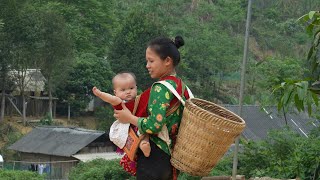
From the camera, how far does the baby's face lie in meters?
3.95

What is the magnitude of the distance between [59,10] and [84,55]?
3009 millimetres

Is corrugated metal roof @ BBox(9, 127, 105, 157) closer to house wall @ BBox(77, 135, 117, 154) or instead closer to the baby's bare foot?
house wall @ BBox(77, 135, 117, 154)

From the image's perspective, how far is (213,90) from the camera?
35219mm

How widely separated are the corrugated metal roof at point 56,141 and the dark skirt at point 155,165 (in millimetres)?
21611

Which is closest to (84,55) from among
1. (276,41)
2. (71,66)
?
(71,66)

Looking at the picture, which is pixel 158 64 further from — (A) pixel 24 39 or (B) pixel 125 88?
(A) pixel 24 39

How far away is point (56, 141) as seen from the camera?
2664 cm

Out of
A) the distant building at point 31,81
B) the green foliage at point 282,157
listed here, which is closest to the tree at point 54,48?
the distant building at point 31,81

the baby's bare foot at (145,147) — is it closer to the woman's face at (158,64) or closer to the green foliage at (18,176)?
the woman's face at (158,64)

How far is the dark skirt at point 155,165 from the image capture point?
12.7 feet

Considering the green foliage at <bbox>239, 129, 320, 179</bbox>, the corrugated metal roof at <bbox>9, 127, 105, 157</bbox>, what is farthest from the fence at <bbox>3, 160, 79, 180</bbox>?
Answer: the green foliage at <bbox>239, 129, 320, 179</bbox>

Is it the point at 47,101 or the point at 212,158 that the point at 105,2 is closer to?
the point at 47,101

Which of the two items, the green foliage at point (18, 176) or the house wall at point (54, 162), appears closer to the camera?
the green foliage at point (18, 176)

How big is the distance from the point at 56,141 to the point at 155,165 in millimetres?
23092
